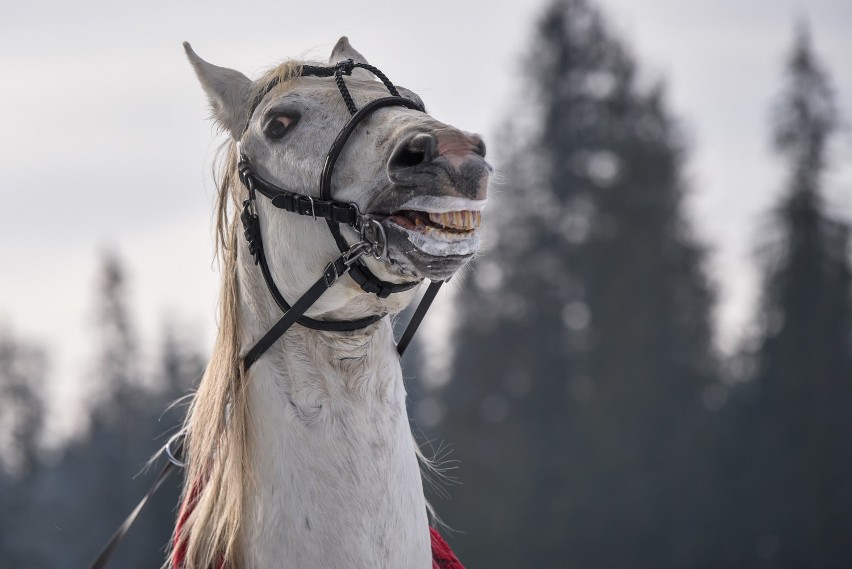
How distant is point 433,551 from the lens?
5.06 m

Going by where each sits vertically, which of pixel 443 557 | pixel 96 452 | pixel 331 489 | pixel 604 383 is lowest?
pixel 96 452

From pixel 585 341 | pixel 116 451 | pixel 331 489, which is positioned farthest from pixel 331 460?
pixel 116 451

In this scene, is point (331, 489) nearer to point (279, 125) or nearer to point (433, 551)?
point (433, 551)

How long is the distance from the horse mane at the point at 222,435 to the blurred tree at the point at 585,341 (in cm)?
→ 2840

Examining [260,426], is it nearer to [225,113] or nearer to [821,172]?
[225,113]

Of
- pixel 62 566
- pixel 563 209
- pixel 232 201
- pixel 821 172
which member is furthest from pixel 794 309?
pixel 232 201

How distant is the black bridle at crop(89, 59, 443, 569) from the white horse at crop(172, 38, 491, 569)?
0.03 m

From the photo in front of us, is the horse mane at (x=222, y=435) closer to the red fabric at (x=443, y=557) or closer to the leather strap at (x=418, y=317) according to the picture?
the leather strap at (x=418, y=317)

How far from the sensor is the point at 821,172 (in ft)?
102

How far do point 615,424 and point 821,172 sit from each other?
9026mm

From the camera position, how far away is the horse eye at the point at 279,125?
4539mm

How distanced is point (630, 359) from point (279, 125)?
31.9 meters

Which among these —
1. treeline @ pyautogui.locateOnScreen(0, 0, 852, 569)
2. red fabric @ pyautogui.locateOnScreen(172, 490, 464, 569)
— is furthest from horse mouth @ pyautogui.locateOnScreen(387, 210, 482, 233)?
treeline @ pyautogui.locateOnScreen(0, 0, 852, 569)

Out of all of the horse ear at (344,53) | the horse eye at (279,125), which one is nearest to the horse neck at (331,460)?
the horse eye at (279,125)
